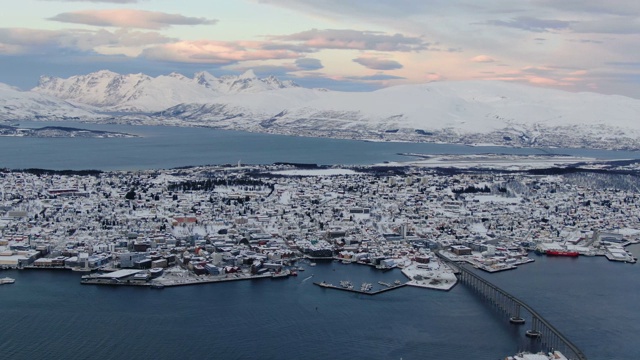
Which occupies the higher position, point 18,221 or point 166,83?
point 166,83

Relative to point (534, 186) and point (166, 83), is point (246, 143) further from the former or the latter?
point (166, 83)

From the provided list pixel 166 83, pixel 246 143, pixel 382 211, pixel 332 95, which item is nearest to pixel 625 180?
pixel 382 211

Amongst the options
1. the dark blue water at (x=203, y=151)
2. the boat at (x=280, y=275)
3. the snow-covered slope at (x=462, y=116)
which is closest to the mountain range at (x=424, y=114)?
the snow-covered slope at (x=462, y=116)

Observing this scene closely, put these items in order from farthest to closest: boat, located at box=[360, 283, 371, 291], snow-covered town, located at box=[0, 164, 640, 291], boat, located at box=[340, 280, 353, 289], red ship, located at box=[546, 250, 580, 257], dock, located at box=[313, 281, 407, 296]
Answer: red ship, located at box=[546, 250, 580, 257]
snow-covered town, located at box=[0, 164, 640, 291]
boat, located at box=[340, 280, 353, 289]
boat, located at box=[360, 283, 371, 291]
dock, located at box=[313, 281, 407, 296]

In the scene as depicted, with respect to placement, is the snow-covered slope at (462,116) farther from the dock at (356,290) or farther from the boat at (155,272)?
the boat at (155,272)

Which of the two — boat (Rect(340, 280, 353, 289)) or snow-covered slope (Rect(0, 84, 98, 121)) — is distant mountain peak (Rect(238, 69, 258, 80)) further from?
boat (Rect(340, 280, 353, 289))

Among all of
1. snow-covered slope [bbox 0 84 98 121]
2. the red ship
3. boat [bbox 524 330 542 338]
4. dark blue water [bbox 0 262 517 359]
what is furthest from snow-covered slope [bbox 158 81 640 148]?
boat [bbox 524 330 542 338]

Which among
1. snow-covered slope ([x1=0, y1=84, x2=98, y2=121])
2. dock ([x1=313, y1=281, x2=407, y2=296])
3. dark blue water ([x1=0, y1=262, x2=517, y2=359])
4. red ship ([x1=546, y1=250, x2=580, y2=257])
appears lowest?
dark blue water ([x1=0, y1=262, x2=517, y2=359])
